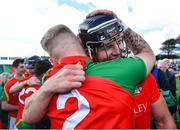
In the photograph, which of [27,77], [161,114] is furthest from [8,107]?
[161,114]

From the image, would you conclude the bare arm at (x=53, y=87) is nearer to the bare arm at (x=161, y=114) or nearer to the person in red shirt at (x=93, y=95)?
the person in red shirt at (x=93, y=95)

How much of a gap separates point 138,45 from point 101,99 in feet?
2.02

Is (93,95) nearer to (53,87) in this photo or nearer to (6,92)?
(53,87)

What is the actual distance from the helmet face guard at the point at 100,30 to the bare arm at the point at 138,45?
0.34 ft

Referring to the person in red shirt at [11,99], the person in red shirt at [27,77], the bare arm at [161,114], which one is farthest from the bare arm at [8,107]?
the bare arm at [161,114]

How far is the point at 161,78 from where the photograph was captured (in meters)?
6.28

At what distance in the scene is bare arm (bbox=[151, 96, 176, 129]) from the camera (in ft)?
10.0

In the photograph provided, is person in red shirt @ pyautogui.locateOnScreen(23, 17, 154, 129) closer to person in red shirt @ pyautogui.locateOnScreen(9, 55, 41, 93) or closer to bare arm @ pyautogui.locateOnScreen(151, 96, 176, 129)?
bare arm @ pyautogui.locateOnScreen(151, 96, 176, 129)

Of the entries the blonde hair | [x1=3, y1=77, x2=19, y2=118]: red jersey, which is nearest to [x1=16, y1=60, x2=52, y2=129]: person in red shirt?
[x1=3, y1=77, x2=19, y2=118]: red jersey

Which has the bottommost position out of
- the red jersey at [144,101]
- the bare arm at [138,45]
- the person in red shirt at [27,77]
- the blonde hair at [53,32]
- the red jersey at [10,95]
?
the red jersey at [10,95]

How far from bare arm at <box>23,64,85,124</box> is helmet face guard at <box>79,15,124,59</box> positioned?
22 centimetres

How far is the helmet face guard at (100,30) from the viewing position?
215 centimetres

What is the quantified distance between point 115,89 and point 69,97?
263 millimetres

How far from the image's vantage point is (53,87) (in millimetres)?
2062
